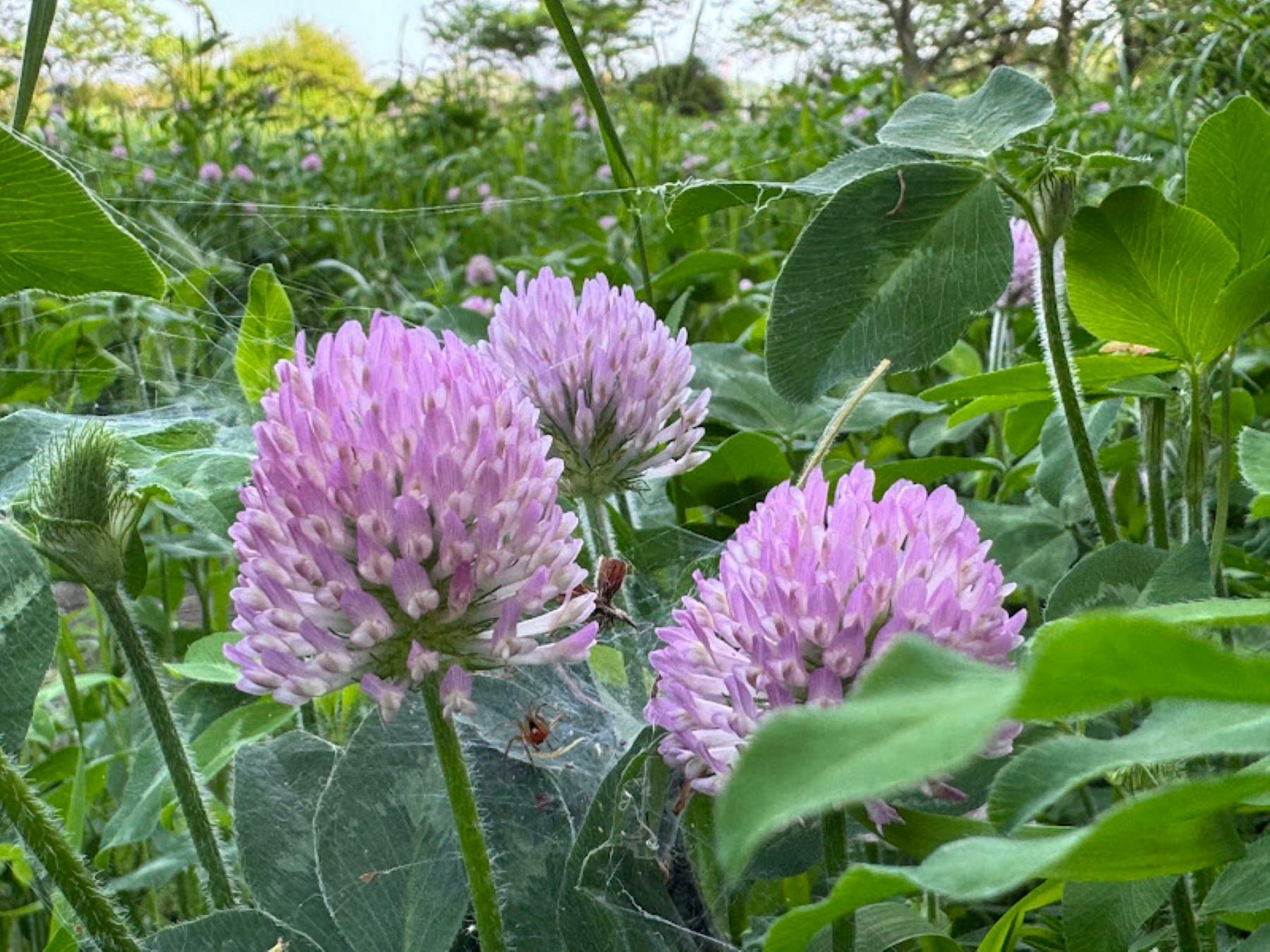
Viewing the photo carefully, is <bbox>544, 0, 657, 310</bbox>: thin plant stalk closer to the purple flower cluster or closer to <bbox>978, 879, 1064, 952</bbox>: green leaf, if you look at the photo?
the purple flower cluster

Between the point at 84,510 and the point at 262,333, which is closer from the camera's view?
the point at 84,510

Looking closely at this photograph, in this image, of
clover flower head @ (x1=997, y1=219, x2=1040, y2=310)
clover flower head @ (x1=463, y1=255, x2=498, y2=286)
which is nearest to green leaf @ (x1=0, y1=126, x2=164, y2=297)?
clover flower head @ (x1=997, y1=219, x2=1040, y2=310)

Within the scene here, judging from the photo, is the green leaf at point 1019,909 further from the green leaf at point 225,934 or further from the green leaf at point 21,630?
the green leaf at point 21,630

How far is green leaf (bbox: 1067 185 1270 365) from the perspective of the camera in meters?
0.58

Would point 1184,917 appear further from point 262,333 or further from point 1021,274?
point 1021,274

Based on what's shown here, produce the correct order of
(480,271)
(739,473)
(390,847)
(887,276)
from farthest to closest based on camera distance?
(480,271), (739,473), (887,276), (390,847)

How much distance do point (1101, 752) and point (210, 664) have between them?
66 cm

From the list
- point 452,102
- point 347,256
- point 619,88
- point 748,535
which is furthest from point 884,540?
point 452,102

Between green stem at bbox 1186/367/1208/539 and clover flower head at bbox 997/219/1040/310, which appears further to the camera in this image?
clover flower head at bbox 997/219/1040/310

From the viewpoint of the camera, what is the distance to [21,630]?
1.74 ft

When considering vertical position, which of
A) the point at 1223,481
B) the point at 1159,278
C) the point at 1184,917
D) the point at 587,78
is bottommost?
the point at 1184,917

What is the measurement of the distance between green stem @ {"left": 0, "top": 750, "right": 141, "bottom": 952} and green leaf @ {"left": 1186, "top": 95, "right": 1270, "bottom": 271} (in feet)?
1.77

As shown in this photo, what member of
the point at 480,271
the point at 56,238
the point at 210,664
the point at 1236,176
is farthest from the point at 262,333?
the point at 480,271

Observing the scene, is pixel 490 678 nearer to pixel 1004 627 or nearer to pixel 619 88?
pixel 1004 627
